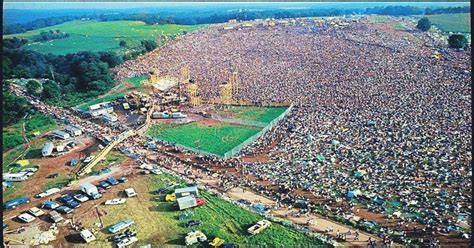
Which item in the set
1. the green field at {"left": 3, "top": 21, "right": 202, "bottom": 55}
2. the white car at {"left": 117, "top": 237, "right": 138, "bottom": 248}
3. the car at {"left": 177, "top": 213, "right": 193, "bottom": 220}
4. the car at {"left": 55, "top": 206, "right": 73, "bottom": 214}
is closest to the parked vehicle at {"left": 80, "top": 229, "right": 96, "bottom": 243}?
the white car at {"left": 117, "top": 237, "right": 138, "bottom": 248}

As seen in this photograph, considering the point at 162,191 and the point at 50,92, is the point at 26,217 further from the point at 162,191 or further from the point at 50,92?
the point at 50,92

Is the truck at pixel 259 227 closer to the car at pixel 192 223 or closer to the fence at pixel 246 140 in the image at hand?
the car at pixel 192 223

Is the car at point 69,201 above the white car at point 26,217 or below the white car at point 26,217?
above

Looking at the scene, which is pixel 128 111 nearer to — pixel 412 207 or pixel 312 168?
pixel 312 168

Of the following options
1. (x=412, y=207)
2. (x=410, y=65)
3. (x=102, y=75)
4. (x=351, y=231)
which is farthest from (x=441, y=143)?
(x=102, y=75)

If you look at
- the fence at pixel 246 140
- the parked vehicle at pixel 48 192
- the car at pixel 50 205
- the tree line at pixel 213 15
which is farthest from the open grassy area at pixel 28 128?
the tree line at pixel 213 15

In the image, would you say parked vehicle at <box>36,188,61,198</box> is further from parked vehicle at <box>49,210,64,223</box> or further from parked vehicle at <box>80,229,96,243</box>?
parked vehicle at <box>80,229,96,243</box>
